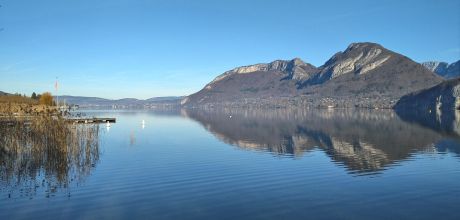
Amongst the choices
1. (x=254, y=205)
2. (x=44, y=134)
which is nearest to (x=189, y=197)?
(x=254, y=205)

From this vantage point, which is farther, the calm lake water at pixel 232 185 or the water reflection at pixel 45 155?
the water reflection at pixel 45 155

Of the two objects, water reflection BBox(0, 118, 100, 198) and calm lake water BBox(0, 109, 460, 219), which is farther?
water reflection BBox(0, 118, 100, 198)

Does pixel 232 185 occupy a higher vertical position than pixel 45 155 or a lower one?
lower

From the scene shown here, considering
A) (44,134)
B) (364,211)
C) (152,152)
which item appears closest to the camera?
(364,211)

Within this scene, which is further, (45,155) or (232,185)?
(45,155)

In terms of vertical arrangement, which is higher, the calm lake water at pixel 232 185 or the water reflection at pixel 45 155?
the water reflection at pixel 45 155

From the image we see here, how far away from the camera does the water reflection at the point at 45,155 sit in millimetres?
37812

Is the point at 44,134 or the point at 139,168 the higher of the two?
the point at 44,134

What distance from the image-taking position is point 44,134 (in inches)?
1829

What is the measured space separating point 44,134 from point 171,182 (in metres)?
17.6

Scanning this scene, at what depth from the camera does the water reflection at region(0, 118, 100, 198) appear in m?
37.8

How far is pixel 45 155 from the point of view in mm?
45625

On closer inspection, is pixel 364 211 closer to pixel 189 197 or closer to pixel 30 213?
pixel 189 197

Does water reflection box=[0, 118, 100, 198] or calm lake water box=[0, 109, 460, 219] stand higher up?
water reflection box=[0, 118, 100, 198]
